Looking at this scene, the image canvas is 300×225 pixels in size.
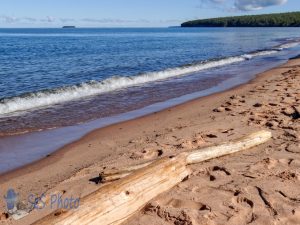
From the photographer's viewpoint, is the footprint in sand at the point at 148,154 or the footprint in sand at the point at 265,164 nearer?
the footprint in sand at the point at 265,164

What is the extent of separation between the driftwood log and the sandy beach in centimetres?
12

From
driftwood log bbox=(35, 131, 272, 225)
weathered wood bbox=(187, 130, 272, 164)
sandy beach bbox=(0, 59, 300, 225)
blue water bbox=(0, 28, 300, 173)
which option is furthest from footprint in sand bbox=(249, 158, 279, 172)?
blue water bbox=(0, 28, 300, 173)

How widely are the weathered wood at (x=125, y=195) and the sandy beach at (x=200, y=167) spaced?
0.39 ft

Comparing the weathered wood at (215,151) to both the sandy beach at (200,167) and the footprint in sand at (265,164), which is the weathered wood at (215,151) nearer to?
the sandy beach at (200,167)

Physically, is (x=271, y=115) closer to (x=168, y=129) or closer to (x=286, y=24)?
(x=168, y=129)

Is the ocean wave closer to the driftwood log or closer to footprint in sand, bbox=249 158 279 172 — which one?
the driftwood log

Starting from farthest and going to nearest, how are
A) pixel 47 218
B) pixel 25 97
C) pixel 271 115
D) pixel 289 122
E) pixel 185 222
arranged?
1. pixel 25 97
2. pixel 271 115
3. pixel 289 122
4. pixel 185 222
5. pixel 47 218

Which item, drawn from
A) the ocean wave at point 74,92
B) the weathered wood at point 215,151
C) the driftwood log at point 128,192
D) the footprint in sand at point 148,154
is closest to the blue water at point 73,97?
the ocean wave at point 74,92

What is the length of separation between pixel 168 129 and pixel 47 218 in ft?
15.4

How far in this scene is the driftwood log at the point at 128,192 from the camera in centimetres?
323

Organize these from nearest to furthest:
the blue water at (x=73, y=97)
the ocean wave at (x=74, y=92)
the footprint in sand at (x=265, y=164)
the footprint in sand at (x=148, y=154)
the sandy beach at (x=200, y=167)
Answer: the sandy beach at (x=200, y=167) → the footprint in sand at (x=265, y=164) → the footprint in sand at (x=148, y=154) → the blue water at (x=73, y=97) → the ocean wave at (x=74, y=92)

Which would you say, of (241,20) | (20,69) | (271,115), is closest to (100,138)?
(271,115)

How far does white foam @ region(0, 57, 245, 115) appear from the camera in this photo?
10922 millimetres

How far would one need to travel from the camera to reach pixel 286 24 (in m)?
140
